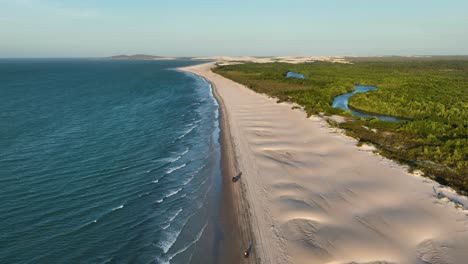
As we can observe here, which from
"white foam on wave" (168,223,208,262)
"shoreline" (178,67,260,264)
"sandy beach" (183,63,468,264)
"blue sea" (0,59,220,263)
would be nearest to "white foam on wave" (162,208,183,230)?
"blue sea" (0,59,220,263)

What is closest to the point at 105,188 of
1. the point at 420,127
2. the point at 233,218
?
the point at 233,218

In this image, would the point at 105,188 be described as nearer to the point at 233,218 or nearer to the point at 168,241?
the point at 168,241

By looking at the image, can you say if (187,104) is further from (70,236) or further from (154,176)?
(70,236)

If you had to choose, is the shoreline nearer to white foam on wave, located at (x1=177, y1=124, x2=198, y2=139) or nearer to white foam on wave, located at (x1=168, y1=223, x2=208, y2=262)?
white foam on wave, located at (x1=168, y1=223, x2=208, y2=262)

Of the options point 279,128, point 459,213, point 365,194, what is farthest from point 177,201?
point 279,128

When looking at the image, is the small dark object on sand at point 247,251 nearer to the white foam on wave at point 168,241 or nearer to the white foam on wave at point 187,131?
the white foam on wave at point 168,241
